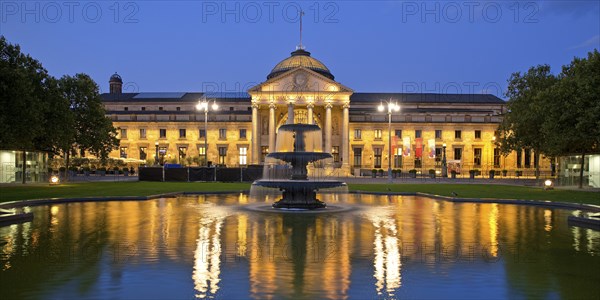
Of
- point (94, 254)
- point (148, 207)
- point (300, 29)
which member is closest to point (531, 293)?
point (94, 254)

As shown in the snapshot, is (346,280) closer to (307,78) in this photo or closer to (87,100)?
(87,100)

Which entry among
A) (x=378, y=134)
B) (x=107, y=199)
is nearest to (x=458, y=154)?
(x=378, y=134)

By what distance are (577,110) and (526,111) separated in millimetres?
15737

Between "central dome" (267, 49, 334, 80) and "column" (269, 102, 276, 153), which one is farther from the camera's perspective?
"central dome" (267, 49, 334, 80)

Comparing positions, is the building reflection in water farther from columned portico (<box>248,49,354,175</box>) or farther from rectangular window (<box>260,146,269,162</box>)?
rectangular window (<box>260,146,269,162</box>)

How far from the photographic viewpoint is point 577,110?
40719 mm

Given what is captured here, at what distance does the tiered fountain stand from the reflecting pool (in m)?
2.59

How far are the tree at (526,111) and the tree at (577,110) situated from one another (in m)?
8.25

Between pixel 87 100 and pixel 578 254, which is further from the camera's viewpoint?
pixel 87 100

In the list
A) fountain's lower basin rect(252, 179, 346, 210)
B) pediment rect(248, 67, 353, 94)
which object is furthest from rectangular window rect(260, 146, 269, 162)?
fountain's lower basin rect(252, 179, 346, 210)

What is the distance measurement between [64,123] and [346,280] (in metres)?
43.2

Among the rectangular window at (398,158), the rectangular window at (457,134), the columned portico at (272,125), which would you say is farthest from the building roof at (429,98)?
the columned portico at (272,125)

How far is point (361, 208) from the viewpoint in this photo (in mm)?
22844

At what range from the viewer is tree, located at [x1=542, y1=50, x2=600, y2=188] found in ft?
129
